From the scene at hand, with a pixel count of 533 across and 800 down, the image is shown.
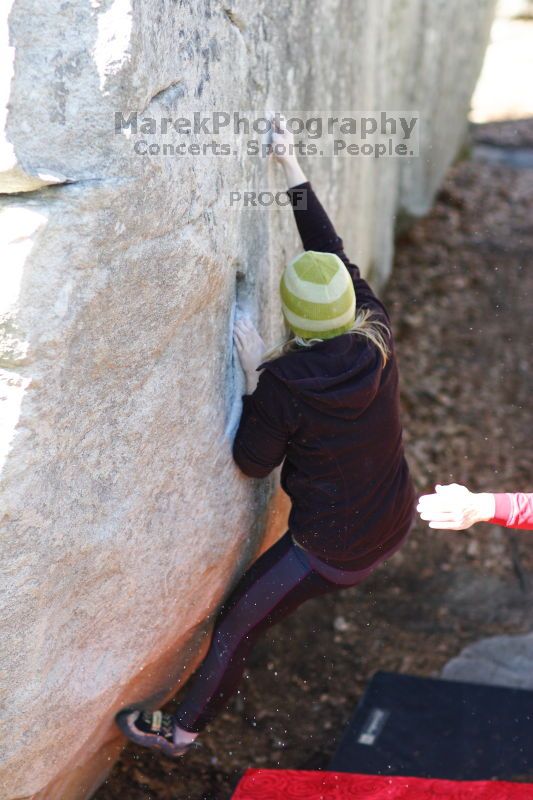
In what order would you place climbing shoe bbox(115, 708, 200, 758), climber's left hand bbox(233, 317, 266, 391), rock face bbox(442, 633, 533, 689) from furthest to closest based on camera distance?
rock face bbox(442, 633, 533, 689)
climbing shoe bbox(115, 708, 200, 758)
climber's left hand bbox(233, 317, 266, 391)

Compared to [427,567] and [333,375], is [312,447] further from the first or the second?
[427,567]

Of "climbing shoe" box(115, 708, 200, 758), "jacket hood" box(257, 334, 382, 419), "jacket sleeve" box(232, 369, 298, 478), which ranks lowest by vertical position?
"climbing shoe" box(115, 708, 200, 758)

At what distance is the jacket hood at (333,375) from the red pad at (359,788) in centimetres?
127

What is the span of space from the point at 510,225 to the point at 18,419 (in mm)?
5881

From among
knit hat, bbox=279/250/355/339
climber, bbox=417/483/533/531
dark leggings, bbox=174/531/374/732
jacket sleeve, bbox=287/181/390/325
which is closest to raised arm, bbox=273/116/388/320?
jacket sleeve, bbox=287/181/390/325

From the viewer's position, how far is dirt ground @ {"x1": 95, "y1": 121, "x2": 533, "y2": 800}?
3434 millimetres

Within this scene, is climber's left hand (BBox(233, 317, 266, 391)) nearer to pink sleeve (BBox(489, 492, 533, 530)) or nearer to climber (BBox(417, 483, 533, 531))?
climber (BBox(417, 483, 533, 531))

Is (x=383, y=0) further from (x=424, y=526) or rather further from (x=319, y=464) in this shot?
(x=319, y=464)

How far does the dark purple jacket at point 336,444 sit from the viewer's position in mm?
2676

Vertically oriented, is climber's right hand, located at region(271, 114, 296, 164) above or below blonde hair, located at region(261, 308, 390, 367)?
above

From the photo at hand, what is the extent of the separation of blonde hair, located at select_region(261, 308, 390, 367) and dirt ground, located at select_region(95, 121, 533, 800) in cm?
150

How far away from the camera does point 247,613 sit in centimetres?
302

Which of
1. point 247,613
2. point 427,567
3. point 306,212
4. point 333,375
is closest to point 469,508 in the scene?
point 333,375

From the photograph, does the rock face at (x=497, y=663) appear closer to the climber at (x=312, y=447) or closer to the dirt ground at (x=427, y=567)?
A: the dirt ground at (x=427, y=567)
